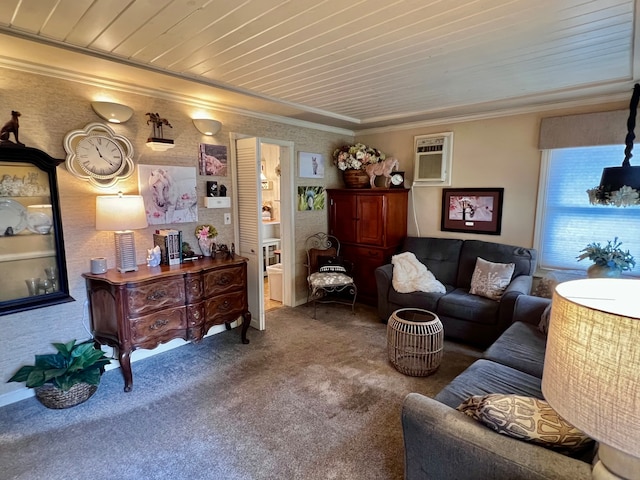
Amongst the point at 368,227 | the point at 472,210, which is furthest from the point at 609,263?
the point at 368,227

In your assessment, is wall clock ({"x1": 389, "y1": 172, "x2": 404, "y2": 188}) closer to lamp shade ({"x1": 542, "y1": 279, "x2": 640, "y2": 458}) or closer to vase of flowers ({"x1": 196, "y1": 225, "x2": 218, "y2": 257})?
vase of flowers ({"x1": 196, "y1": 225, "x2": 218, "y2": 257})

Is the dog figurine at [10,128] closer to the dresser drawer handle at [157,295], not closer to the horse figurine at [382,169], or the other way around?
the dresser drawer handle at [157,295]

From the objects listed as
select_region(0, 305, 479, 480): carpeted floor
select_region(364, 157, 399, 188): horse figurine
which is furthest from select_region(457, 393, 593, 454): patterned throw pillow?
→ select_region(364, 157, 399, 188): horse figurine

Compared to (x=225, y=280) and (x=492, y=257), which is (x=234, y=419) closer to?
(x=225, y=280)

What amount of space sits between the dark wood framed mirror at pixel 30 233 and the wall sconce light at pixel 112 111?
502mm

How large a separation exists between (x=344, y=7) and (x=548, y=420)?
1.98 meters

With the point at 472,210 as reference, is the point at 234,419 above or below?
below

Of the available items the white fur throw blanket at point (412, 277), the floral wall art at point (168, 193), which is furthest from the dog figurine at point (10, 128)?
the white fur throw blanket at point (412, 277)

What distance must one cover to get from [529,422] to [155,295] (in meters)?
2.51

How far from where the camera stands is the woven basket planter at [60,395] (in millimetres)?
2346

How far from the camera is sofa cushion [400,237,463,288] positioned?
3.98 m

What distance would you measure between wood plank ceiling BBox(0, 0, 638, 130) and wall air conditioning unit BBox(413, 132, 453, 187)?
0.92 metres

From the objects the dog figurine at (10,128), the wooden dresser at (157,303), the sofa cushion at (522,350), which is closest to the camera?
the sofa cushion at (522,350)

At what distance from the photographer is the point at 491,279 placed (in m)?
3.42
